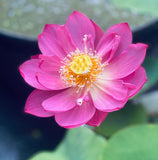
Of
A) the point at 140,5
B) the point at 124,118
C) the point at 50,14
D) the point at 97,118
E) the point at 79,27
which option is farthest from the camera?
the point at 50,14

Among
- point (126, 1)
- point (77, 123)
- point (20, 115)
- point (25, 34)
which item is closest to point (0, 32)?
point (25, 34)

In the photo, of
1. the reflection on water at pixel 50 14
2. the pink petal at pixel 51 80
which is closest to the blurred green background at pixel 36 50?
the reflection on water at pixel 50 14

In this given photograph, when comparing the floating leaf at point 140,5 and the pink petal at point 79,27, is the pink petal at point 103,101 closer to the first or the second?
the pink petal at point 79,27

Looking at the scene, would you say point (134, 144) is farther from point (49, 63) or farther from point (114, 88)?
point (49, 63)

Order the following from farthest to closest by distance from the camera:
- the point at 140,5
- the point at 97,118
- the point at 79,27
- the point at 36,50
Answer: the point at 36,50 < the point at 140,5 < the point at 79,27 < the point at 97,118

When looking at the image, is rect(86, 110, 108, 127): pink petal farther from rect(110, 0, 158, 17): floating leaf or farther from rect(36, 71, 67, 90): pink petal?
rect(110, 0, 158, 17): floating leaf

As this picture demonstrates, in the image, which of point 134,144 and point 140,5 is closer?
point 134,144

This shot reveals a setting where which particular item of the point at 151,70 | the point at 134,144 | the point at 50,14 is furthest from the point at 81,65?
the point at 50,14
